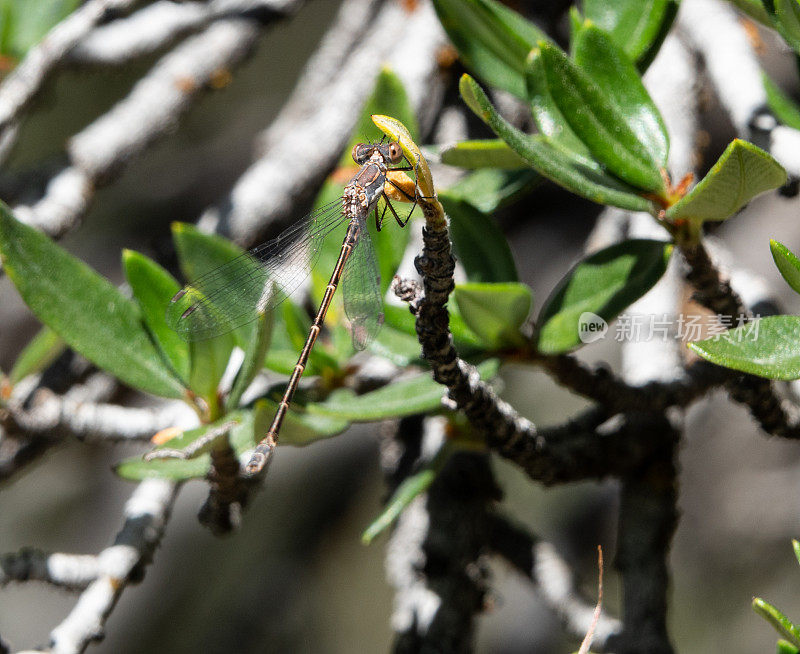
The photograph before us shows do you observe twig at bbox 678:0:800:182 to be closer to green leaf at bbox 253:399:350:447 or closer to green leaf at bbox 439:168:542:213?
green leaf at bbox 439:168:542:213

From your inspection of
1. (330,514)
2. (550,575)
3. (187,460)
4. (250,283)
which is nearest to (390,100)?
(250,283)

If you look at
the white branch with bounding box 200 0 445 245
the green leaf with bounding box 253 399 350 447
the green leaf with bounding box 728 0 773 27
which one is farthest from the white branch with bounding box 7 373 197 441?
the green leaf with bounding box 728 0 773 27

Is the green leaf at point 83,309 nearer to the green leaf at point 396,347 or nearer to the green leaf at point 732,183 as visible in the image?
the green leaf at point 396,347

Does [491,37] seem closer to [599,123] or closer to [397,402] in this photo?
[599,123]

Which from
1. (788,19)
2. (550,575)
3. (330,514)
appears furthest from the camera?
(330,514)

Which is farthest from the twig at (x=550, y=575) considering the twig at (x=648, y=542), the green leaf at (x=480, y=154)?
the green leaf at (x=480, y=154)

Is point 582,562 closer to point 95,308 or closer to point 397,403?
point 397,403
